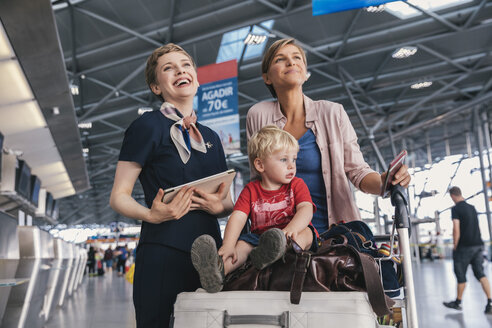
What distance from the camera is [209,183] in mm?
1601

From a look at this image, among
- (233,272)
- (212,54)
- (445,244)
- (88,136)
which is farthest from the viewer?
(445,244)

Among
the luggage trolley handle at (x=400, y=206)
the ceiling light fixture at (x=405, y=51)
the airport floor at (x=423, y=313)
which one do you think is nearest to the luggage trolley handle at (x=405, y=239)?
the luggage trolley handle at (x=400, y=206)

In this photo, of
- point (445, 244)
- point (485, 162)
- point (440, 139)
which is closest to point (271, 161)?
point (485, 162)

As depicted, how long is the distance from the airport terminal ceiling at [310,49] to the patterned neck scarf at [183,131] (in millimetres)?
9778

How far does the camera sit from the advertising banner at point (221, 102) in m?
7.43

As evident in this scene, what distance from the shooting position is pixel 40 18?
536cm

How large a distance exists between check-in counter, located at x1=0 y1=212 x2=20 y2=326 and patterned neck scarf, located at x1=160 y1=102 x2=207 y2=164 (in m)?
3.00

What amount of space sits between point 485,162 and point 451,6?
1117cm

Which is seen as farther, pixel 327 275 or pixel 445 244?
pixel 445 244

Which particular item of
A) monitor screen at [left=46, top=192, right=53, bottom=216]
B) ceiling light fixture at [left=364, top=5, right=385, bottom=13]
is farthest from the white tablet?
monitor screen at [left=46, top=192, right=53, bottom=216]

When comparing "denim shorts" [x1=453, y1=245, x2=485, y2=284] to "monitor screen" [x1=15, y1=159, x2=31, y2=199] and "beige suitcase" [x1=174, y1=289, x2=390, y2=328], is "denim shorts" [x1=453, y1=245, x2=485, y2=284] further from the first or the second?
"monitor screen" [x1=15, y1=159, x2=31, y2=199]

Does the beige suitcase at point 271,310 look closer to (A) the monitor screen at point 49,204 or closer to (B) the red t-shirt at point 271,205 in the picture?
(B) the red t-shirt at point 271,205

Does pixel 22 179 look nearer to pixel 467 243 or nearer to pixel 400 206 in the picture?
pixel 467 243

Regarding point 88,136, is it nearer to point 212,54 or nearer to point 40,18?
point 212,54
